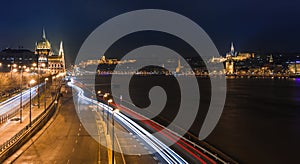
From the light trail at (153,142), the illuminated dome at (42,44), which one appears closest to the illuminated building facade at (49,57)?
the illuminated dome at (42,44)

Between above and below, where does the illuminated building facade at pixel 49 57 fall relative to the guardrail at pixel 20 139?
above

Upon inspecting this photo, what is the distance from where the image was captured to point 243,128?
106 ft

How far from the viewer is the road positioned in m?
15.2

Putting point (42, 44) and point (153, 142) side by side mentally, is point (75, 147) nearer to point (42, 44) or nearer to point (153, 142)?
point (153, 142)

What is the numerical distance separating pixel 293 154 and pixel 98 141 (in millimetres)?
13496

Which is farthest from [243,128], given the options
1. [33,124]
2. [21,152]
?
[21,152]

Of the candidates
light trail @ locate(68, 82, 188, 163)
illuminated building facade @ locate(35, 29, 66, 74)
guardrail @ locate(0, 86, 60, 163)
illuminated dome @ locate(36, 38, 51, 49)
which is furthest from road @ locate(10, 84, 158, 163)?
illuminated dome @ locate(36, 38, 51, 49)

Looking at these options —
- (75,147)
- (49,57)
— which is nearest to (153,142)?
(75,147)

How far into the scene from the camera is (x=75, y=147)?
17594 mm

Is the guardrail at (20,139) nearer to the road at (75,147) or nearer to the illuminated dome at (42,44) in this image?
the road at (75,147)

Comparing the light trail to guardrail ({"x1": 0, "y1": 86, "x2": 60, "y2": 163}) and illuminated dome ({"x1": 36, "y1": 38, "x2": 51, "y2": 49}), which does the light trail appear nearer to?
guardrail ({"x1": 0, "y1": 86, "x2": 60, "y2": 163})

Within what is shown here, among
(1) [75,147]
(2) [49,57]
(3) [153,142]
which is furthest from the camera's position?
(2) [49,57]

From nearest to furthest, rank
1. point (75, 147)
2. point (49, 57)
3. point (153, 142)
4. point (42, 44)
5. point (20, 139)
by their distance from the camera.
→ point (20, 139) < point (75, 147) < point (153, 142) < point (49, 57) < point (42, 44)

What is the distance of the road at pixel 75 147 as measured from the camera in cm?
1518
